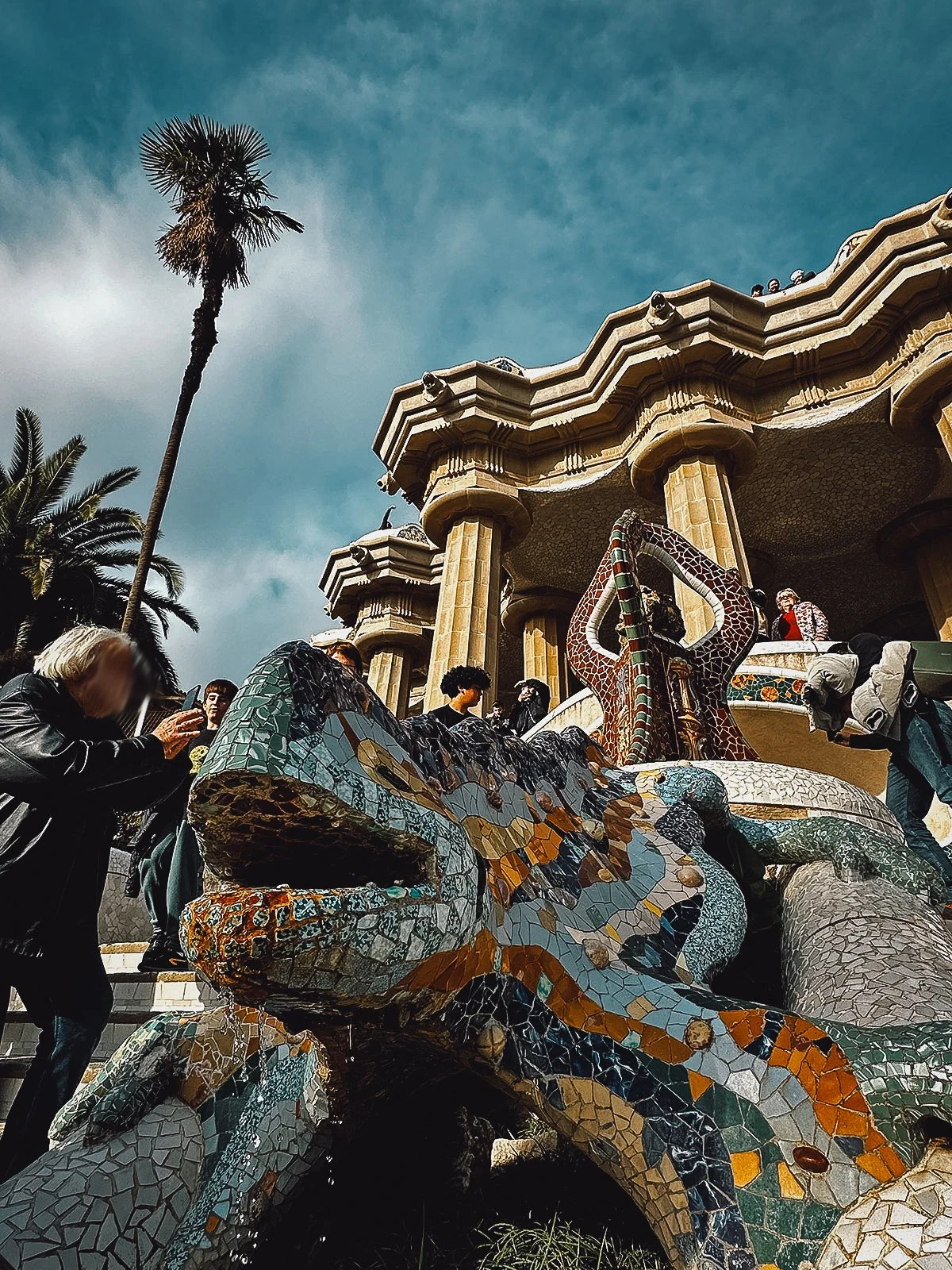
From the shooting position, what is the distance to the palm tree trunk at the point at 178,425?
12266 millimetres

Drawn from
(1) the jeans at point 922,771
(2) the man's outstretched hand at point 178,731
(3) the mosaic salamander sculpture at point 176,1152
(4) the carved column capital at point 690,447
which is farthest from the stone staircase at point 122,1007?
(4) the carved column capital at point 690,447

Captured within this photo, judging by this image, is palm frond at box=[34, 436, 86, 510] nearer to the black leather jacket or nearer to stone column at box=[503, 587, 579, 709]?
stone column at box=[503, 587, 579, 709]

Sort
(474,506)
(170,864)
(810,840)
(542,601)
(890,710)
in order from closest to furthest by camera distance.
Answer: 1. (810,840)
2. (890,710)
3. (170,864)
4. (474,506)
5. (542,601)

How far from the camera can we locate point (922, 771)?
409cm

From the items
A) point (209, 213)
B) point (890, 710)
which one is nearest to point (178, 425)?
point (209, 213)

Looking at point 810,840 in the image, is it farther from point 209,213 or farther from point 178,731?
point 209,213

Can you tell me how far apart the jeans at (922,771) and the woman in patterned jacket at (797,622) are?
249 inches

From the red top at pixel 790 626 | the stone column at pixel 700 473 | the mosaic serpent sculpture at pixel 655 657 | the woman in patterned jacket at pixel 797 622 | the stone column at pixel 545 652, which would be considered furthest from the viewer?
the stone column at pixel 545 652

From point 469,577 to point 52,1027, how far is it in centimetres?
1267

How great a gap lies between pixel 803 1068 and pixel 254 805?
101 cm

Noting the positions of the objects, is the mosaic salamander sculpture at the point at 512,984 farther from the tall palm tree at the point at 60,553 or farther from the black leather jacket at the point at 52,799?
the tall palm tree at the point at 60,553

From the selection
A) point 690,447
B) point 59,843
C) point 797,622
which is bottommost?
point 59,843

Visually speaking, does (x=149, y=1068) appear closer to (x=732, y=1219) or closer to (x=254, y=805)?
(x=254, y=805)

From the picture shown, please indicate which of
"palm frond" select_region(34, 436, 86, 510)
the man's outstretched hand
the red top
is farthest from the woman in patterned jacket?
"palm frond" select_region(34, 436, 86, 510)
